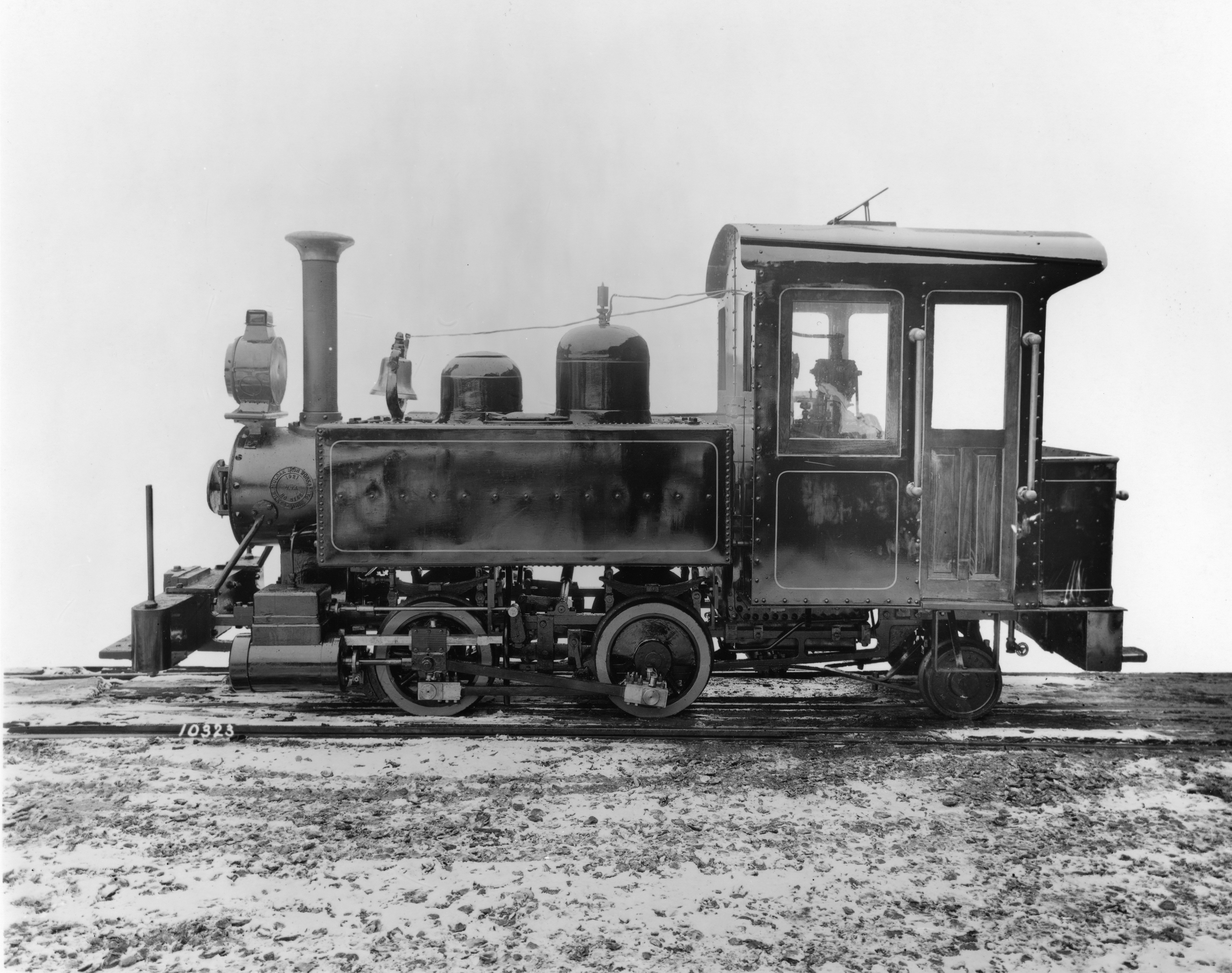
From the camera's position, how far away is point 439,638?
6348mm

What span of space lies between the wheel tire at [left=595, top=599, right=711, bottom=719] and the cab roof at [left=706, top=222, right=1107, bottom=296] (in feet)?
6.99

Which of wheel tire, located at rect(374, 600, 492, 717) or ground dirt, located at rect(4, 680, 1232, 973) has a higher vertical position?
wheel tire, located at rect(374, 600, 492, 717)

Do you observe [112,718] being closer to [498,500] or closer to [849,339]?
[498,500]

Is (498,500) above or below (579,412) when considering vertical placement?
below

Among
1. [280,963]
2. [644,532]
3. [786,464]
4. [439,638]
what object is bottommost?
[280,963]

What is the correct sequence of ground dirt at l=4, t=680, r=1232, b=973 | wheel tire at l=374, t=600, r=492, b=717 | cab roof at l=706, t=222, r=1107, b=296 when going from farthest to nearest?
1. wheel tire at l=374, t=600, r=492, b=717
2. cab roof at l=706, t=222, r=1107, b=296
3. ground dirt at l=4, t=680, r=1232, b=973

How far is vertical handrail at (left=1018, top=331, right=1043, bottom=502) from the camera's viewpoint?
5988mm

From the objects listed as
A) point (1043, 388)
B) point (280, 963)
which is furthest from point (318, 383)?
point (1043, 388)

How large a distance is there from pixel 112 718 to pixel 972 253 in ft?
19.2

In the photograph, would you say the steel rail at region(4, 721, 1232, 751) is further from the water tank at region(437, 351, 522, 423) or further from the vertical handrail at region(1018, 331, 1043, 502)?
the water tank at region(437, 351, 522, 423)

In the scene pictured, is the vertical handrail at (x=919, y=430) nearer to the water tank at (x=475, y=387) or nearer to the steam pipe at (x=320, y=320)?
the water tank at (x=475, y=387)

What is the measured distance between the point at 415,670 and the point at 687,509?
1.95 m

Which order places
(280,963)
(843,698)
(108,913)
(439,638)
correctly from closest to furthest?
(280,963)
(108,913)
(439,638)
(843,698)

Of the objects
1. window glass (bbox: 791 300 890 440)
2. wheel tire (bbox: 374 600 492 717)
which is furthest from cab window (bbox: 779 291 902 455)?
wheel tire (bbox: 374 600 492 717)
